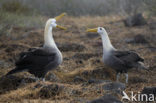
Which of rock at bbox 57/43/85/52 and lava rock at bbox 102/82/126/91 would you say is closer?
lava rock at bbox 102/82/126/91

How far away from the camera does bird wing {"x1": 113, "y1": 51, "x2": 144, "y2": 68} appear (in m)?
5.62

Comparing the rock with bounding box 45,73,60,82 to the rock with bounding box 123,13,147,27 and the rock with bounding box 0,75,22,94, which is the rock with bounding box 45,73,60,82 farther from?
the rock with bounding box 123,13,147,27

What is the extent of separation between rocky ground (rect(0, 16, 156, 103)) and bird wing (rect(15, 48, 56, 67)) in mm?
333

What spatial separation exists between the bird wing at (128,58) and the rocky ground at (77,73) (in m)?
0.40

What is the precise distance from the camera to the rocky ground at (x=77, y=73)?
13.5 feet

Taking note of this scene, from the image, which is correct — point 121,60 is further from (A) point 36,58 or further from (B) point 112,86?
(A) point 36,58

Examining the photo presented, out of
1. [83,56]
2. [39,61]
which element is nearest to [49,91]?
[39,61]

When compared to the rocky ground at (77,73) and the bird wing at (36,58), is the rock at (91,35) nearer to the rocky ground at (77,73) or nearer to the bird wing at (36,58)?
the rocky ground at (77,73)

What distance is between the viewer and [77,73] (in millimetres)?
6020

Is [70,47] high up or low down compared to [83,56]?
up

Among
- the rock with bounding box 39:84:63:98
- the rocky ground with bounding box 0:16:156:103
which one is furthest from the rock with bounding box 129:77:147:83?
the rock with bounding box 39:84:63:98

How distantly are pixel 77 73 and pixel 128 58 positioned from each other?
3.78ft

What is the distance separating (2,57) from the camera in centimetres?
732

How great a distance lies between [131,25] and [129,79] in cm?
720
